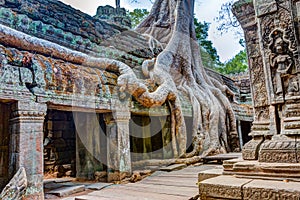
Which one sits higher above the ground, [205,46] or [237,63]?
[237,63]

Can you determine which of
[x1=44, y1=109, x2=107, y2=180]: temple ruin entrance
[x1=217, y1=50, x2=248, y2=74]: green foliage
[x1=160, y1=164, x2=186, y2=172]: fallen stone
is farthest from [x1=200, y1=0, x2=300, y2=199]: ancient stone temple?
[x1=217, y1=50, x2=248, y2=74]: green foliage

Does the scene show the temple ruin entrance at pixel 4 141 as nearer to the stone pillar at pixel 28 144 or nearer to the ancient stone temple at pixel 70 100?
the ancient stone temple at pixel 70 100

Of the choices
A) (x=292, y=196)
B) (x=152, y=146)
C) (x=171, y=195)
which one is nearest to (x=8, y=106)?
(x=171, y=195)

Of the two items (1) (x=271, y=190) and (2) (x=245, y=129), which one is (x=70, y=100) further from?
(2) (x=245, y=129)

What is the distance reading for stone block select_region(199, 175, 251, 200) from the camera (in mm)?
2112

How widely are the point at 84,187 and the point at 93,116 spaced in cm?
160

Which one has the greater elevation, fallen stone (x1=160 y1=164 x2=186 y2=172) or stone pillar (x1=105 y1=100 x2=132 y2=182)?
stone pillar (x1=105 y1=100 x2=132 y2=182)

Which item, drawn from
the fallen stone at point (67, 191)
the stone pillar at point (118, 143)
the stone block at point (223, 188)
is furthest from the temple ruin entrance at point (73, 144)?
the stone block at point (223, 188)

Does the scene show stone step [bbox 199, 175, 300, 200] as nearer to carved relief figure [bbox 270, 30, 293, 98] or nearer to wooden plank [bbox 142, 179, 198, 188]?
carved relief figure [bbox 270, 30, 293, 98]

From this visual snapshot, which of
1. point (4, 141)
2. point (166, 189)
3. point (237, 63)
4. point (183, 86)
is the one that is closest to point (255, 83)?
point (166, 189)

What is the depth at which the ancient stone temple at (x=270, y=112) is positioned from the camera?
7.02 ft

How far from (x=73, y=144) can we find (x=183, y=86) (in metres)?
3.69

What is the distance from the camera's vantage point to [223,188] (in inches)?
85.7

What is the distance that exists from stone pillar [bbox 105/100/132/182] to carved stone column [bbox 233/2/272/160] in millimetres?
2652
